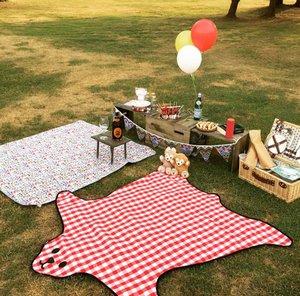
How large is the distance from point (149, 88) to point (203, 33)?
4.42 meters

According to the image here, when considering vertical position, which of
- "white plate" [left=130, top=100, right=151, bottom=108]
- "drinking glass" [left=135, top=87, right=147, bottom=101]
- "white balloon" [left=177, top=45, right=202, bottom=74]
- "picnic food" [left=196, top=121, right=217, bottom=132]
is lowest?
"picnic food" [left=196, top=121, right=217, bottom=132]

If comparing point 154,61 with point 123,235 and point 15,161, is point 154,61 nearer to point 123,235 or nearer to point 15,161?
point 15,161

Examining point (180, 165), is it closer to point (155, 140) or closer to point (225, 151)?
point (225, 151)

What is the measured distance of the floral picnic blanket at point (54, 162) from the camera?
638cm

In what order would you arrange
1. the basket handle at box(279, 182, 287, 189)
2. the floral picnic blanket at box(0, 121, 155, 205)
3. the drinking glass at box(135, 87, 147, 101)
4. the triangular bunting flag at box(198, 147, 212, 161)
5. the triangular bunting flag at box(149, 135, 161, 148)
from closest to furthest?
the basket handle at box(279, 182, 287, 189) < the floral picnic blanket at box(0, 121, 155, 205) < the triangular bunting flag at box(198, 147, 212, 161) < the triangular bunting flag at box(149, 135, 161, 148) < the drinking glass at box(135, 87, 147, 101)

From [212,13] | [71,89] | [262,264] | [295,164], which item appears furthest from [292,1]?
[262,264]

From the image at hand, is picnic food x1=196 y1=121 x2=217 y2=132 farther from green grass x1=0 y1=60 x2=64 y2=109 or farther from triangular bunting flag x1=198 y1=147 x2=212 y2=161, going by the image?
green grass x1=0 y1=60 x2=64 y2=109

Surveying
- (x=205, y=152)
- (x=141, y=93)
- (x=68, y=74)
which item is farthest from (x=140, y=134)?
(x=68, y=74)

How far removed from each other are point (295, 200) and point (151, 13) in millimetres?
24551

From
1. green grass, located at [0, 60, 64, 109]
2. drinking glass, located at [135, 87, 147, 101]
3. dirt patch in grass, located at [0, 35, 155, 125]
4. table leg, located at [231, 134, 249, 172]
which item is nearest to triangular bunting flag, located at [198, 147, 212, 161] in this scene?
table leg, located at [231, 134, 249, 172]

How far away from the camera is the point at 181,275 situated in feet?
15.3

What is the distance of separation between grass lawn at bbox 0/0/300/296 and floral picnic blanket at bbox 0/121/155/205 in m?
0.25

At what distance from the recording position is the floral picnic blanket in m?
6.38

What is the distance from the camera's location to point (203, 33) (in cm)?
723
